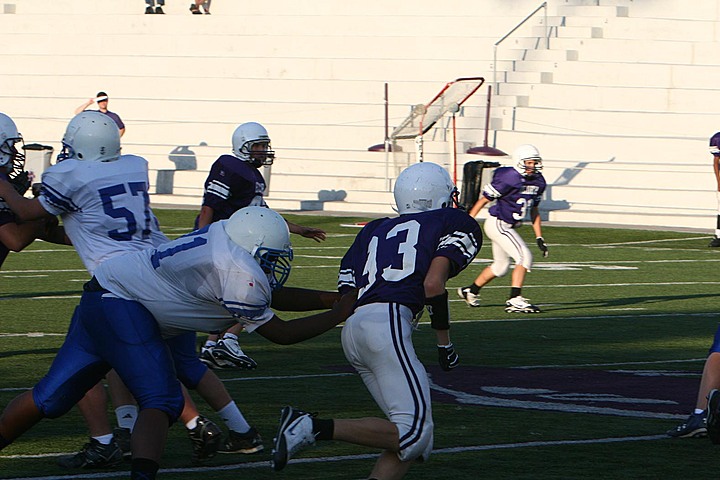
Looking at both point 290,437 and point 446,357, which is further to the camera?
point 446,357

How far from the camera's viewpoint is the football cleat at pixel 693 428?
6.90 metres

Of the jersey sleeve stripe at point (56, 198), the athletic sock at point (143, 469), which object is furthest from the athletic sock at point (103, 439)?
the jersey sleeve stripe at point (56, 198)

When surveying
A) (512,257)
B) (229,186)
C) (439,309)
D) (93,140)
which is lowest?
(512,257)

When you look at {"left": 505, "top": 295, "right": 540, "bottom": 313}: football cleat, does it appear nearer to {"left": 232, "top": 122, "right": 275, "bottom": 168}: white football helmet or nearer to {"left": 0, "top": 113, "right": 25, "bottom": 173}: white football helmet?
{"left": 232, "top": 122, "right": 275, "bottom": 168}: white football helmet

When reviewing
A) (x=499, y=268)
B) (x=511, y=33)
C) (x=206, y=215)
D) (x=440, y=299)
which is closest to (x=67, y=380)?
(x=440, y=299)

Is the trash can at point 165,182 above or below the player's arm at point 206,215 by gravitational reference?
below

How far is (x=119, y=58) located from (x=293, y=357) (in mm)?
20672

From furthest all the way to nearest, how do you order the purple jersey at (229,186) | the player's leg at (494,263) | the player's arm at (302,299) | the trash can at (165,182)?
the trash can at (165,182) < the player's leg at (494,263) < the purple jersey at (229,186) < the player's arm at (302,299)

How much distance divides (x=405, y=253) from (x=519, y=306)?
6910mm

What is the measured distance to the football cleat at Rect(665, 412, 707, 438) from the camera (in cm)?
690

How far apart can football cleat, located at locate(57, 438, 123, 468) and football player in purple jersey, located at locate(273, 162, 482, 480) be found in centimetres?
122

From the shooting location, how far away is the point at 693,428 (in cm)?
691

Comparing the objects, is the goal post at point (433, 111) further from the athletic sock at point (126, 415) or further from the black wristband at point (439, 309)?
the black wristband at point (439, 309)

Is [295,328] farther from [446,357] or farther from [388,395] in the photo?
[446,357]
